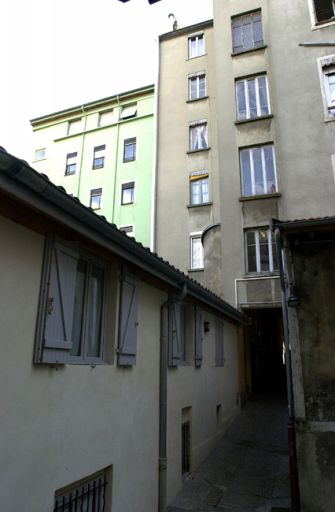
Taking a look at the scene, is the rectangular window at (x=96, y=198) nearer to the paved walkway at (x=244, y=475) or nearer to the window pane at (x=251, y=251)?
the window pane at (x=251, y=251)

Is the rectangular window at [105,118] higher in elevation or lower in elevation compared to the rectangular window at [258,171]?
higher

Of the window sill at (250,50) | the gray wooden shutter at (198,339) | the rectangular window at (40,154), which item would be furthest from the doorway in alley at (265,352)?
the rectangular window at (40,154)

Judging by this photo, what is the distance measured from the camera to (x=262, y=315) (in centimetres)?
2038

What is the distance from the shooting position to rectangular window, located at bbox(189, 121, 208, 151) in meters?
20.0

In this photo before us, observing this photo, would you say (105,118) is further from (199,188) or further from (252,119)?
(252,119)

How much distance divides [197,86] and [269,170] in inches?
323

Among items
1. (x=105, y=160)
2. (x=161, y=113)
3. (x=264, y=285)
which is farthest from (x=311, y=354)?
(x=105, y=160)

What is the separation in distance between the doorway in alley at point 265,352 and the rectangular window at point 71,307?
434 inches

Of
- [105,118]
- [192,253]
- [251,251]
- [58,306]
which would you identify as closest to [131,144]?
[105,118]

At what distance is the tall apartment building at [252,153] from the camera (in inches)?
573

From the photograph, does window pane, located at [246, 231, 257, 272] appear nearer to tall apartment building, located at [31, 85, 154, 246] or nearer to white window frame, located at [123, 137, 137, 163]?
tall apartment building, located at [31, 85, 154, 246]

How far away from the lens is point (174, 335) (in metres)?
7.41

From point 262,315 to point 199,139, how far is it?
9367 millimetres

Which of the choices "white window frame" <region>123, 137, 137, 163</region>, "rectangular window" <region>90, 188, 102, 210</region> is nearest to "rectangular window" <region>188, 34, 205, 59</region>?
"white window frame" <region>123, 137, 137, 163</region>
